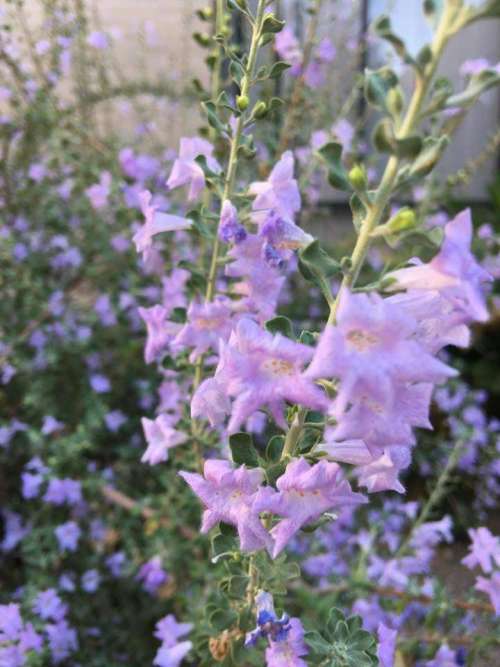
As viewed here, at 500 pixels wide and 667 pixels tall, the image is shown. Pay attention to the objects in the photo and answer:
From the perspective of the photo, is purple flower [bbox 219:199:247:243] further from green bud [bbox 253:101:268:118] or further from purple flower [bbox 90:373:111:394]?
purple flower [bbox 90:373:111:394]

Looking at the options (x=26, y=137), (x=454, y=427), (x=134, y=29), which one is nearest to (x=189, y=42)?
(x=134, y=29)

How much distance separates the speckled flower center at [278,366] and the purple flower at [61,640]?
1.30 meters

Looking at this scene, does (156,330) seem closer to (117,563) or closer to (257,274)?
(257,274)

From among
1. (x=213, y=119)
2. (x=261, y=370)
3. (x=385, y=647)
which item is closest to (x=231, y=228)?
(x=213, y=119)

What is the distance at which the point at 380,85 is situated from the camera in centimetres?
74

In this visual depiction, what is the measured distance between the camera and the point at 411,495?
312cm

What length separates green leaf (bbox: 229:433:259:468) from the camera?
36.5 inches

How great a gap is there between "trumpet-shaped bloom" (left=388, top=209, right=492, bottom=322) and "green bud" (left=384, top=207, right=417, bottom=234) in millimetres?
39

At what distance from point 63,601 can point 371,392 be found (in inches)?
68.8

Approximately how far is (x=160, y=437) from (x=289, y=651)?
492mm

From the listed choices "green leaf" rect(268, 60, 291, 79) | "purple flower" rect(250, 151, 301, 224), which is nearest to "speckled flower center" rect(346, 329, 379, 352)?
"purple flower" rect(250, 151, 301, 224)

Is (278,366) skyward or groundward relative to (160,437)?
skyward

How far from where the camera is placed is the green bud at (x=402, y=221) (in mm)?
735

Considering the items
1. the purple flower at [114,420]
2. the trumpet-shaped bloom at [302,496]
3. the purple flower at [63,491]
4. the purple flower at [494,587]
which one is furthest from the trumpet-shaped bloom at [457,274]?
the purple flower at [114,420]
